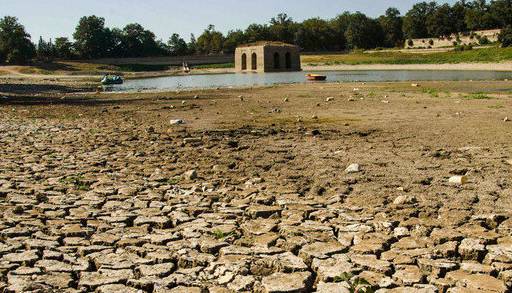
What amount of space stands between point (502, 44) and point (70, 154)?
90255mm

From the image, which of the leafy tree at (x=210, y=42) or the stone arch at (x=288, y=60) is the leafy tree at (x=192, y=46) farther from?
the stone arch at (x=288, y=60)

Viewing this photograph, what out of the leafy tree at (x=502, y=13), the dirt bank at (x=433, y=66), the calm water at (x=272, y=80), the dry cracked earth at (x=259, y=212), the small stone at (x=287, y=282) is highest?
the leafy tree at (x=502, y=13)

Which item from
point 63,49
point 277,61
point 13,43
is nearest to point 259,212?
point 277,61

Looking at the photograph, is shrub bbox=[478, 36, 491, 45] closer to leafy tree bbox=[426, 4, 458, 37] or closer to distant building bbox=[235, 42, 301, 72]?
leafy tree bbox=[426, 4, 458, 37]

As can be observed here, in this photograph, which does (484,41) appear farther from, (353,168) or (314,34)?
(353,168)

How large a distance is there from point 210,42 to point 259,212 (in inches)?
5368

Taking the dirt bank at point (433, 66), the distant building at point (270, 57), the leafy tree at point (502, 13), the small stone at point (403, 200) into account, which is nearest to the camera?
the small stone at point (403, 200)

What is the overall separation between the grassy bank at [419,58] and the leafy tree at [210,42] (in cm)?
2701

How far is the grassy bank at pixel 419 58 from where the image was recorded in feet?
257

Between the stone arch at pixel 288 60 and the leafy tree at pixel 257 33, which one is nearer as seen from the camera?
the stone arch at pixel 288 60

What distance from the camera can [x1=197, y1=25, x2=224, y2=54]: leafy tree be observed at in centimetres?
13538

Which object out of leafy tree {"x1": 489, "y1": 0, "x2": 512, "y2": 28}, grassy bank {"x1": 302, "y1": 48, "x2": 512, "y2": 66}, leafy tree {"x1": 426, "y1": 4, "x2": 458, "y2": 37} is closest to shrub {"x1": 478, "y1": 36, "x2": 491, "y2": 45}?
leafy tree {"x1": 489, "y1": 0, "x2": 512, "y2": 28}

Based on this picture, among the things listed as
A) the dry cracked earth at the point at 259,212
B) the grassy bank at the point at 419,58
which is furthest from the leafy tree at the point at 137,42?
the dry cracked earth at the point at 259,212

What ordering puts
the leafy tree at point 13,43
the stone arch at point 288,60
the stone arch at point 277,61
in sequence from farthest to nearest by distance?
the leafy tree at point 13,43
the stone arch at point 288,60
the stone arch at point 277,61
